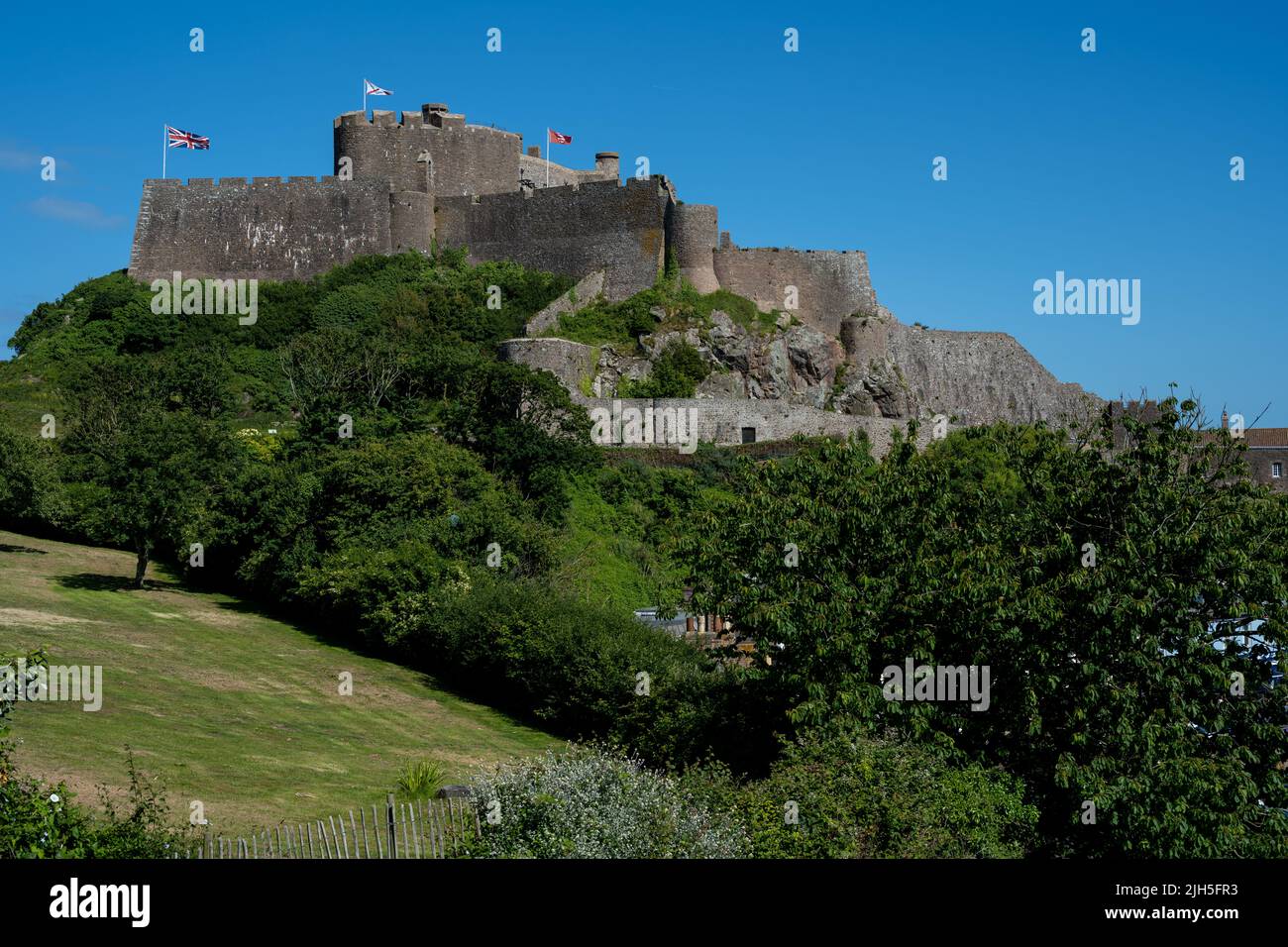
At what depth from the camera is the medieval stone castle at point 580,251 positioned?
53906 mm

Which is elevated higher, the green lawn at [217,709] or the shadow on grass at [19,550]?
the shadow on grass at [19,550]

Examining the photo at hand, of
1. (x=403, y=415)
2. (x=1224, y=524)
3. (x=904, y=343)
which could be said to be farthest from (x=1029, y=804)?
(x=904, y=343)

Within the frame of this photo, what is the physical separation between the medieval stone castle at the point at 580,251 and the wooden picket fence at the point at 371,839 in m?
31.7

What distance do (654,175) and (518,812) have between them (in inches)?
1775

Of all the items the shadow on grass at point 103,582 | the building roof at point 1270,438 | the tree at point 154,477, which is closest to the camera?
the shadow on grass at point 103,582

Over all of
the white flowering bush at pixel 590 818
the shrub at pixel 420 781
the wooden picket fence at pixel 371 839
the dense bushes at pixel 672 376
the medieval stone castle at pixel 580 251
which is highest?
the medieval stone castle at pixel 580 251

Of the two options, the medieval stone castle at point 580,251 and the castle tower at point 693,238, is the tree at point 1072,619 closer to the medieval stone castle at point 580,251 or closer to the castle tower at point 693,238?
the medieval stone castle at point 580,251

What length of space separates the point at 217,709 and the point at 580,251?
33.1 metres

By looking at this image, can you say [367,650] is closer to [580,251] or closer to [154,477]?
[154,477]

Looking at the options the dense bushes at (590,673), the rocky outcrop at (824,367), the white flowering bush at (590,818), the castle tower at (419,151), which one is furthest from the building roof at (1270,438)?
the white flowering bush at (590,818)

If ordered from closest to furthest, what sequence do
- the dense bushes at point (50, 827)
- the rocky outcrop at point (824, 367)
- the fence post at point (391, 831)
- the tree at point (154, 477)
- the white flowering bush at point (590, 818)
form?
the dense bushes at point (50, 827) < the white flowering bush at point (590, 818) < the fence post at point (391, 831) < the tree at point (154, 477) < the rocky outcrop at point (824, 367)

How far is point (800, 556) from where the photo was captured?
945 inches

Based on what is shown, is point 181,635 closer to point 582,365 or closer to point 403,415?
point 403,415

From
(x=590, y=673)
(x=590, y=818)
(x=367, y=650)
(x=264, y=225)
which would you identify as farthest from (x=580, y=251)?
(x=590, y=818)
